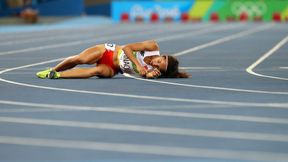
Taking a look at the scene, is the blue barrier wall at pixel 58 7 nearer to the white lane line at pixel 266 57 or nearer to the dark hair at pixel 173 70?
the white lane line at pixel 266 57

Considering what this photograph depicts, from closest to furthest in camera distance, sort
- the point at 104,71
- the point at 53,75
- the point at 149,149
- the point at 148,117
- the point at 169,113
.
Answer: the point at 149,149 → the point at 148,117 → the point at 169,113 → the point at 53,75 → the point at 104,71

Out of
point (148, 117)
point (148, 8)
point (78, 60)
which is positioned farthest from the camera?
point (148, 8)

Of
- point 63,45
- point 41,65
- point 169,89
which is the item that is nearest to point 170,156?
point 169,89

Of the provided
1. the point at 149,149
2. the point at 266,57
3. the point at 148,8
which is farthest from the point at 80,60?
the point at 148,8

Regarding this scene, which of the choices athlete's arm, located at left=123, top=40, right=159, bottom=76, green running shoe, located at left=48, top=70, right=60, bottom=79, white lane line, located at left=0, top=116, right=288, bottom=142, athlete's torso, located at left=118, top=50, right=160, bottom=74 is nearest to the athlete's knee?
green running shoe, located at left=48, top=70, right=60, bottom=79

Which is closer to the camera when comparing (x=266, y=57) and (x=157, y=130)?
(x=157, y=130)

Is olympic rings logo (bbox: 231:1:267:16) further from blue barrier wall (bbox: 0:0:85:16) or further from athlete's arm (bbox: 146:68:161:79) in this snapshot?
athlete's arm (bbox: 146:68:161:79)

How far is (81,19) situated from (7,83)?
1339 inches

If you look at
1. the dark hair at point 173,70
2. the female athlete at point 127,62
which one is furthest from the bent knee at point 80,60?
the dark hair at point 173,70

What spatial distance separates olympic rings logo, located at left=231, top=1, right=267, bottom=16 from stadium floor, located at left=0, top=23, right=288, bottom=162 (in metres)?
29.9

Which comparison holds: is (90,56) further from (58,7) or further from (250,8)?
(58,7)

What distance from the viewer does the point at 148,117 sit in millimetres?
7332

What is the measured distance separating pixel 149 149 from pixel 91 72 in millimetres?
5231

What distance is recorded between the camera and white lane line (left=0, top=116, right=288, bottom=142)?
6297 mm
